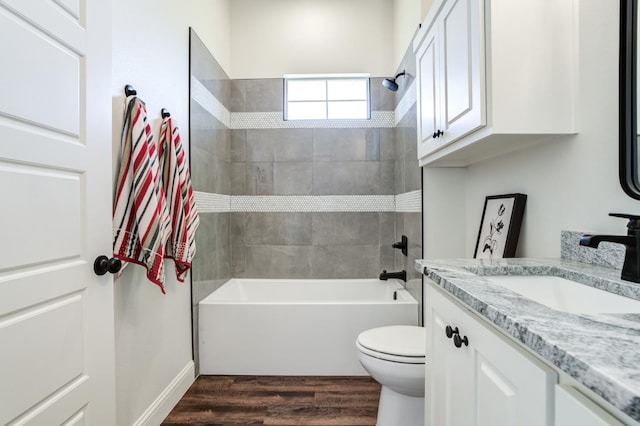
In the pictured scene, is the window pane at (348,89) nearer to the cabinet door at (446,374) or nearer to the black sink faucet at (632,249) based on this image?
the cabinet door at (446,374)

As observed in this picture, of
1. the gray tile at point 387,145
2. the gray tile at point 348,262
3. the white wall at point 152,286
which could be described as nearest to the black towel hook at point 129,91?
the white wall at point 152,286

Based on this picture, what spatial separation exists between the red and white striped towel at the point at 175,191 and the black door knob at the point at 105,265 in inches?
25.7

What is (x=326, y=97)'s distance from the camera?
3.34m

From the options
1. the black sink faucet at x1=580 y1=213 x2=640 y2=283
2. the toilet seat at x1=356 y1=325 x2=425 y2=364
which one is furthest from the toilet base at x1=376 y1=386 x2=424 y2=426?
the black sink faucet at x1=580 y1=213 x2=640 y2=283

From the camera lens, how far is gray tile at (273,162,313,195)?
3.22 metres

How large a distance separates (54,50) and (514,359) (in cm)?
135

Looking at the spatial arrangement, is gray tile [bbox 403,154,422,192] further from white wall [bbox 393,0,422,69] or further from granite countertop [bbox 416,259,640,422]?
granite countertop [bbox 416,259,640,422]

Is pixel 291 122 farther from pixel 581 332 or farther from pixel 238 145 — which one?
pixel 581 332

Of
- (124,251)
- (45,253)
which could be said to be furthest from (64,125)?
(124,251)

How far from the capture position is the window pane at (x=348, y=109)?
3316mm

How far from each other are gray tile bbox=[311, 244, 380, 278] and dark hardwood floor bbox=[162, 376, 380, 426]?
0.99m

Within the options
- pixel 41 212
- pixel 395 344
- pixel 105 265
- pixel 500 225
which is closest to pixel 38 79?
pixel 41 212

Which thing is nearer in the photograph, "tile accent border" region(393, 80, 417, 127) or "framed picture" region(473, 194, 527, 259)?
"framed picture" region(473, 194, 527, 259)

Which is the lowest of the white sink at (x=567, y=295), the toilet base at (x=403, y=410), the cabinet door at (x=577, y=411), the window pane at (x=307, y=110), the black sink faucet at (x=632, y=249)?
the toilet base at (x=403, y=410)
